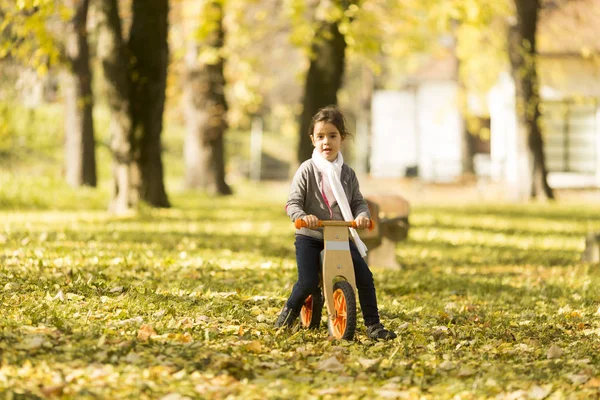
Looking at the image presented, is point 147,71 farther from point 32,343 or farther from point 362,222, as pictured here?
point 32,343

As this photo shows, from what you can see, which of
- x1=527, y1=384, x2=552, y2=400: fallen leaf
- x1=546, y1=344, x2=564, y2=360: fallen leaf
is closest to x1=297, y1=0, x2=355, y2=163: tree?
x1=546, y1=344, x2=564, y2=360: fallen leaf

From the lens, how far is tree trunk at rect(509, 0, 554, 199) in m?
25.1

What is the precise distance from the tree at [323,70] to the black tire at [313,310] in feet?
32.8

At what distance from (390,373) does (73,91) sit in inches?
734

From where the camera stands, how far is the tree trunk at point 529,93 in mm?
25141

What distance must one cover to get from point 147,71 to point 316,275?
1110 centimetres

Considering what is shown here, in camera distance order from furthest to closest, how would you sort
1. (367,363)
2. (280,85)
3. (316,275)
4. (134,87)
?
1. (280,85)
2. (134,87)
3. (316,275)
4. (367,363)

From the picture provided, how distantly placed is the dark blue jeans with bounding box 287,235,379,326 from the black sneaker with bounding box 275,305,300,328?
0.18 meters

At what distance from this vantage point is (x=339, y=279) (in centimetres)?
688

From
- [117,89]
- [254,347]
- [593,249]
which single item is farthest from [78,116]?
[254,347]

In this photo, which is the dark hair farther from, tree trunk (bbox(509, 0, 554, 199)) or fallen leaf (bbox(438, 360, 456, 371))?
tree trunk (bbox(509, 0, 554, 199))

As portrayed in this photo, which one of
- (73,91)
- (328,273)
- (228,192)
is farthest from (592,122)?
(328,273)

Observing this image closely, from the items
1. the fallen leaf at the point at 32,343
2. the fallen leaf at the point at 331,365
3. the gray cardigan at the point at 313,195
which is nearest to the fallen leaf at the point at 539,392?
the fallen leaf at the point at 331,365

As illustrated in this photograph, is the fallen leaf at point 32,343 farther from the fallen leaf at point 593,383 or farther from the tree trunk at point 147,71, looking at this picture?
the tree trunk at point 147,71
